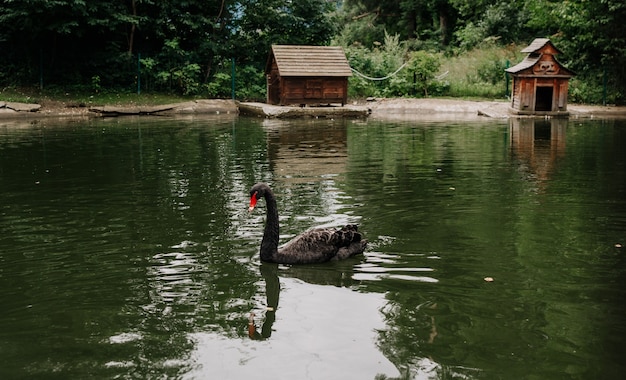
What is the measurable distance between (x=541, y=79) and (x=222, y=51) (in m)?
14.6

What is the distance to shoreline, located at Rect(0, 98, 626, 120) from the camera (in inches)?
1065

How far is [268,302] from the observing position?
686 centimetres

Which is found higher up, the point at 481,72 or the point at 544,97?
the point at 481,72

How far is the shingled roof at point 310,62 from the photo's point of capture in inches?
1126

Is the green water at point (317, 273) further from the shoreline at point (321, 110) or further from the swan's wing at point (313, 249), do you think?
the shoreline at point (321, 110)

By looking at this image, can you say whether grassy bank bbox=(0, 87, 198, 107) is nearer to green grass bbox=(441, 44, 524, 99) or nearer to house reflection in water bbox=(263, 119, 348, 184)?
house reflection in water bbox=(263, 119, 348, 184)

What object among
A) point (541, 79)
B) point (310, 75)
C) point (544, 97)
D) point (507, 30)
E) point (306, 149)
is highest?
point (507, 30)

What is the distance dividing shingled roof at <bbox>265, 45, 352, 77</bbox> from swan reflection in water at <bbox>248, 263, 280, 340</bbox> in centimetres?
2122

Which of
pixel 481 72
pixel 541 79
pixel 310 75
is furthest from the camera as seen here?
pixel 481 72

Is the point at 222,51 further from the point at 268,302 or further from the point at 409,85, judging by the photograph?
the point at 268,302

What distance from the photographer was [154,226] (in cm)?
958

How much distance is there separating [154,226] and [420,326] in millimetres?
4527

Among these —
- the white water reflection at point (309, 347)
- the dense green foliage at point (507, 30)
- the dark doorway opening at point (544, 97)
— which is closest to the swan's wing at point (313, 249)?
the white water reflection at point (309, 347)

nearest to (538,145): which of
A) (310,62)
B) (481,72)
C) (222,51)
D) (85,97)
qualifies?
(310,62)
